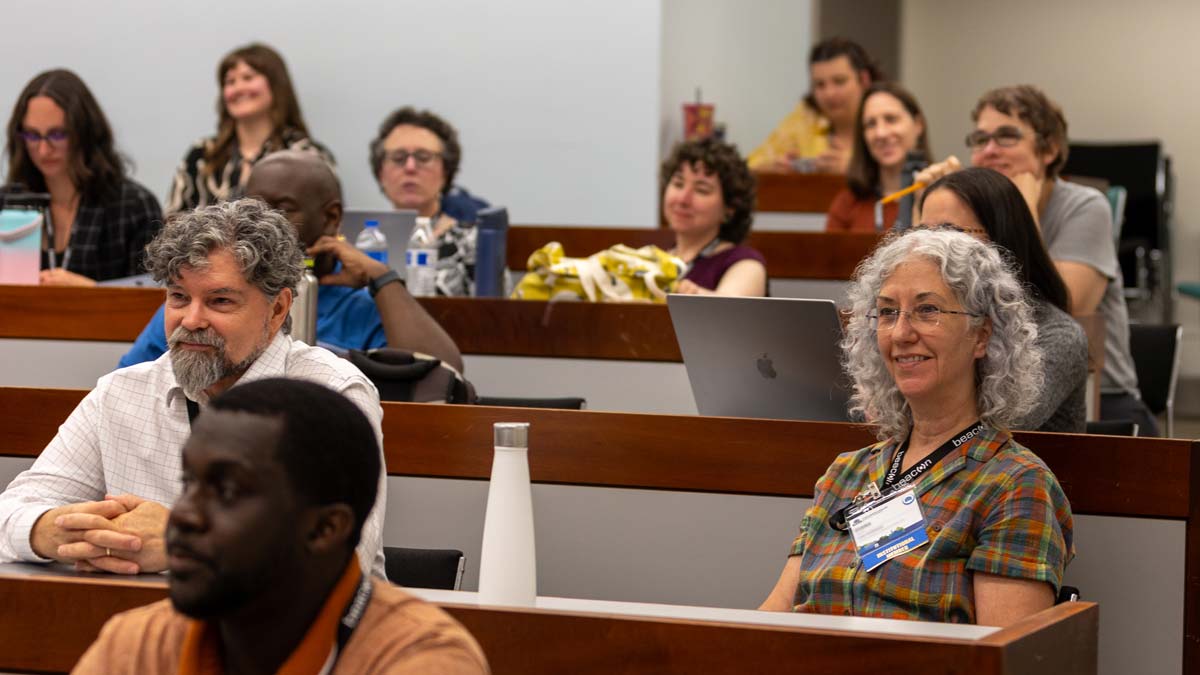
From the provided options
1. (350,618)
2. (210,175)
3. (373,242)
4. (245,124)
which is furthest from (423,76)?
(350,618)

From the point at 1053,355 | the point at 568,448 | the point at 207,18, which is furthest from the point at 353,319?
the point at 207,18

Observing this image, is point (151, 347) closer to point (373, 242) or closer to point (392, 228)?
point (373, 242)

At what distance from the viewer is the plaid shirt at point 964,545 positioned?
191cm

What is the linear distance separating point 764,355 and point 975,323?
47 cm

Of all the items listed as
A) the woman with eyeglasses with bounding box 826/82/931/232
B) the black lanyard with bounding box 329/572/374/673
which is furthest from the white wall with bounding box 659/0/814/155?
the black lanyard with bounding box 329/572/374/673

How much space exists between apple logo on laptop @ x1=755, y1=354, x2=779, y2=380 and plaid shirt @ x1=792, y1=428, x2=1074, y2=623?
494mm

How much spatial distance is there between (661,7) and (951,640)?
4745 millimetres

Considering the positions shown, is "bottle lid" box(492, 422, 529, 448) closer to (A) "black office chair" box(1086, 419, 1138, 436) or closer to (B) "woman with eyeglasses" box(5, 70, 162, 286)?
(A) "black office chair" box(1086, 419, 1138, 436)

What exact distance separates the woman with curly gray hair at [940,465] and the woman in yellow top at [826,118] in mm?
4342

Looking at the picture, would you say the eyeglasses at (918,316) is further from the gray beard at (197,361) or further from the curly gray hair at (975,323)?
the gray beard at (197,361)

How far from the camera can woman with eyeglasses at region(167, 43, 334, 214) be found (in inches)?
211

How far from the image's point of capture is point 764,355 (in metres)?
2.51

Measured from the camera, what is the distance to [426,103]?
6.05 metres

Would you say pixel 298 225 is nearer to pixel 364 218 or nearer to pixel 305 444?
pixel 364 218
